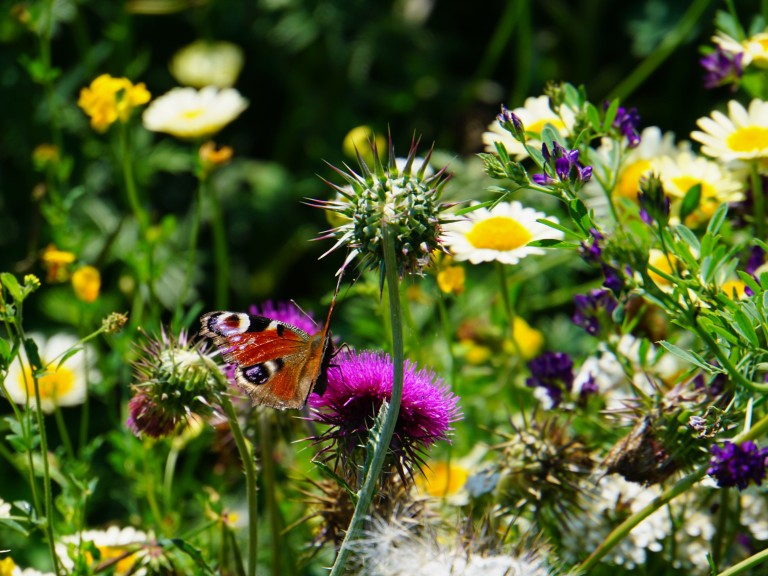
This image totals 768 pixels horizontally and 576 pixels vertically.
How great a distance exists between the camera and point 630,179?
1323 mm

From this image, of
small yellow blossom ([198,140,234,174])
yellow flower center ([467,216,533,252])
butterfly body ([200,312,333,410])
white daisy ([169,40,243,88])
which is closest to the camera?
butterfly body ([200,312,333,410])

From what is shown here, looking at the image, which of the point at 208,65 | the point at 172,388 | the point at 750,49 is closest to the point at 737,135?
the point at 750,49

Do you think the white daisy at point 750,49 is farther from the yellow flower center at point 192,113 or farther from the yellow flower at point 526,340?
the yellow flower center at point 192,113

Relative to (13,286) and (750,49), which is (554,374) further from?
(13,286)

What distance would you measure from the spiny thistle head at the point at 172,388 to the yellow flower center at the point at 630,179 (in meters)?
0.64

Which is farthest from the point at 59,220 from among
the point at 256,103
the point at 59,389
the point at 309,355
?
the point at 256,103

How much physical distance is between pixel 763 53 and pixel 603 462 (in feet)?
1.77

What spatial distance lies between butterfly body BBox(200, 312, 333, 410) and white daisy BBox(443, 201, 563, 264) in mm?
252

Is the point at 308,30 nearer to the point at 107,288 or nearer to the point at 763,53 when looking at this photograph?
the point at 107,288

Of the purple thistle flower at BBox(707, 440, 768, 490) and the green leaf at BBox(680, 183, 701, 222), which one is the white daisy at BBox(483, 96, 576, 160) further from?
the purple thistle flower at BBox(707, 440, 768, 490)

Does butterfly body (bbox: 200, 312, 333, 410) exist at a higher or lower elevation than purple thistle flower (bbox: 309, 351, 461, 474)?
higher

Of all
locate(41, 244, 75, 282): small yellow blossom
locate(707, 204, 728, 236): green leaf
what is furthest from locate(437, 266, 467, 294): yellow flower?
locate(41, 244, 75, 282): small yellow blossom

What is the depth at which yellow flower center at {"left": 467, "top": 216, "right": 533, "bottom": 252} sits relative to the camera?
1.10 meters

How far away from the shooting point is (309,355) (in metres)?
0.88
